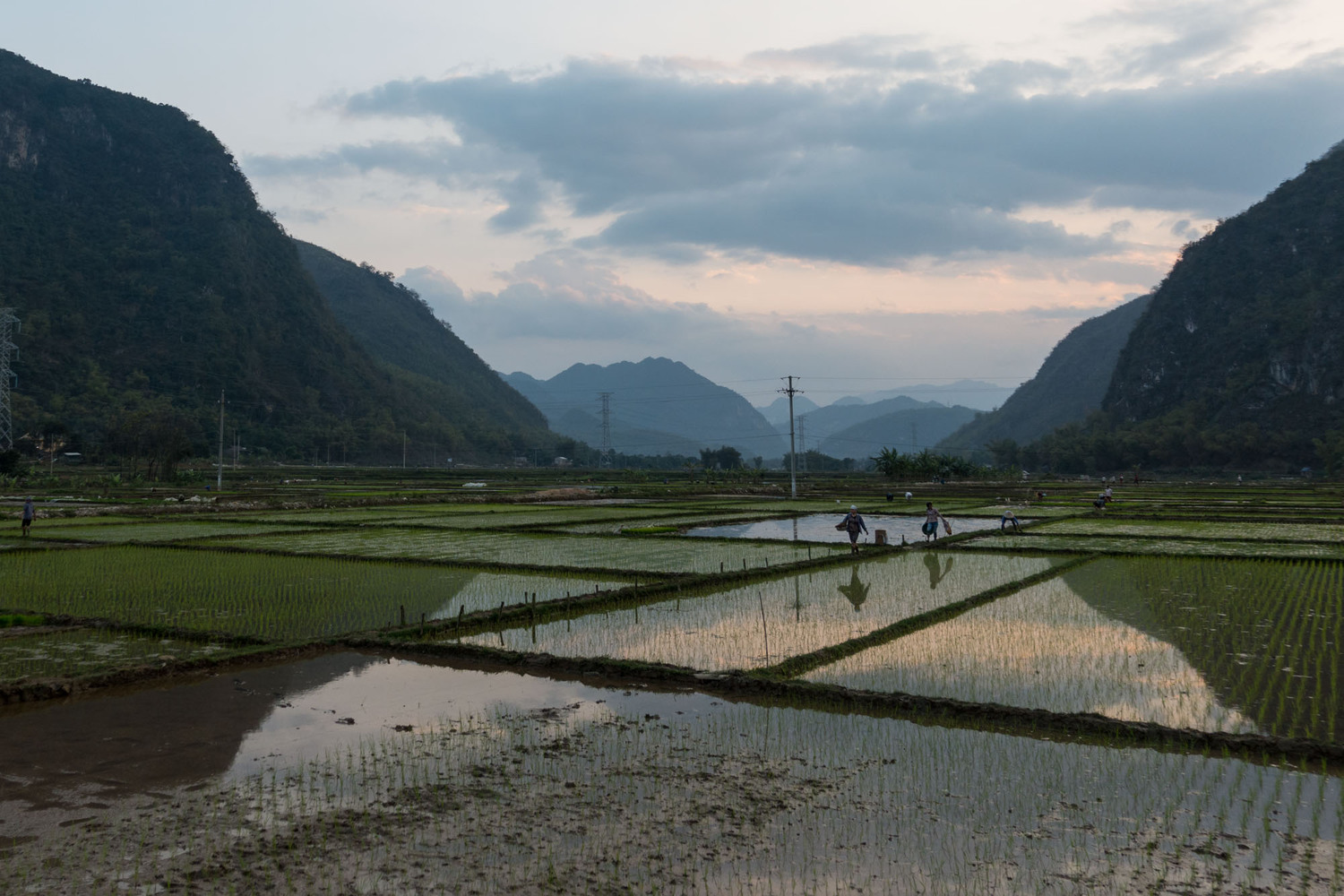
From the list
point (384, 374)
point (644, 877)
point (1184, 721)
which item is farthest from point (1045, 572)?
point (384, 374)

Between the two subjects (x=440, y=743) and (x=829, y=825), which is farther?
(x=440, y=743)

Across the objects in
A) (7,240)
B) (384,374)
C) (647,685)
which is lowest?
(647,685)

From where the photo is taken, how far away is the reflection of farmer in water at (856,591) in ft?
47.2

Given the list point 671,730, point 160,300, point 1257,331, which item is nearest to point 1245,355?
point 1257,331

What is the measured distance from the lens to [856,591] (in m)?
15.4

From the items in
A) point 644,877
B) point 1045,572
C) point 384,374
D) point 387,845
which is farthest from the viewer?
point 384,374

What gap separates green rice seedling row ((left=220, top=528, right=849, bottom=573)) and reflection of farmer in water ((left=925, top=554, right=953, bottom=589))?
7.48 ft

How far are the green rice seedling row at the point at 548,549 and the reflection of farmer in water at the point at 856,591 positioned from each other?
2209mm

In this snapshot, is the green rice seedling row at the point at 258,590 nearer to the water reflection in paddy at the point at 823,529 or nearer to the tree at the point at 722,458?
the water reflection in paddy at the point at 823,529

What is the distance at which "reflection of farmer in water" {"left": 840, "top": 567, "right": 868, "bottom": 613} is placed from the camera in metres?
14.4

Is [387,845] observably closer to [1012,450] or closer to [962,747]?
[962,747]

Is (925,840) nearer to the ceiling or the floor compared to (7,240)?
nearer to the floor

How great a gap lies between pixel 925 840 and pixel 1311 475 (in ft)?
295

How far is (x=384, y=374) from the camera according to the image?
434ft
